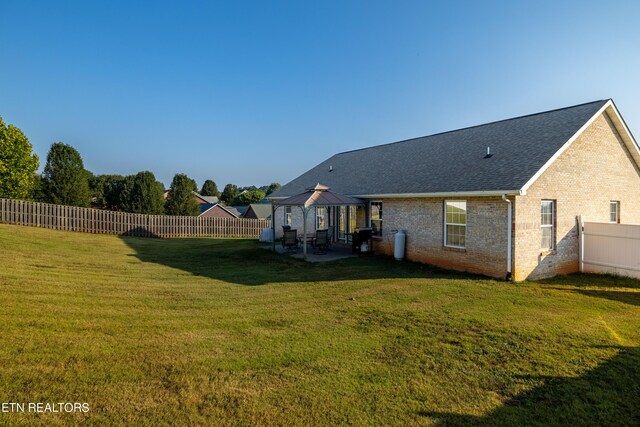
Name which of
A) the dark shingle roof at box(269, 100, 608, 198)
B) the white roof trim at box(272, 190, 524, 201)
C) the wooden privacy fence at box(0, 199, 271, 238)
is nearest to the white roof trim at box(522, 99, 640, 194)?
the dark shingle roof at box(269, 100, 608, 198)

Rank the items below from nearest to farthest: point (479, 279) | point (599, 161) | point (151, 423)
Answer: point (151, 423) → point (479, 279) → point (599, 161)

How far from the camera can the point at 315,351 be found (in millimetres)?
5949

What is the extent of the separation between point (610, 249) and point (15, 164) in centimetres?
4595

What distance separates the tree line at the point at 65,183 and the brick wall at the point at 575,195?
113 feet

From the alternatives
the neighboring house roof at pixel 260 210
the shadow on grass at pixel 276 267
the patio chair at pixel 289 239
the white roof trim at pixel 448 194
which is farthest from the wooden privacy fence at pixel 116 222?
the neighboring house roof at pixel 260 210

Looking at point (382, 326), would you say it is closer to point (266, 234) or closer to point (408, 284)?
point (408, 284)

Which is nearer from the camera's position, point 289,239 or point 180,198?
point 289,239

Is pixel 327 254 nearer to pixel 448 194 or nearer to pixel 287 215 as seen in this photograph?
pixel 448 194

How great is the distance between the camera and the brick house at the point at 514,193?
39.8 ft

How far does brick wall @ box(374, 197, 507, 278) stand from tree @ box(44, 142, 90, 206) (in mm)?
28165

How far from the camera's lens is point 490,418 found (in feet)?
14.0

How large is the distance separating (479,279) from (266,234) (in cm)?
1445

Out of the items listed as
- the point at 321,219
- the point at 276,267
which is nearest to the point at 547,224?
the point at 276,267

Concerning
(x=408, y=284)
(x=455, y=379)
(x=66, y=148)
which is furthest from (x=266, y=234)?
(x=66, y=148)
